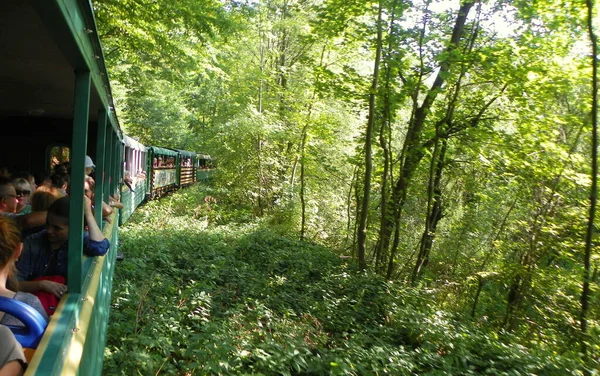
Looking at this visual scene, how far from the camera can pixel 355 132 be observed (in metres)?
18.2

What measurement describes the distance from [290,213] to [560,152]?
32.7 ft

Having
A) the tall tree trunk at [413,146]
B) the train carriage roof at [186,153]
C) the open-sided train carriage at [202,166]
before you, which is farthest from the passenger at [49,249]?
the open-sided train carriage at [202,166]

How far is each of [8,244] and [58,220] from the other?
925 mm

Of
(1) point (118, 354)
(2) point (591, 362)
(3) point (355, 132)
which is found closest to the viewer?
(1) point (118, 354)

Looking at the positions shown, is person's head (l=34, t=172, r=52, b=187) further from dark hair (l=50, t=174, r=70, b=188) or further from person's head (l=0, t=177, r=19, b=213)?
person's head (l=0, t=177, r=19, b=213)

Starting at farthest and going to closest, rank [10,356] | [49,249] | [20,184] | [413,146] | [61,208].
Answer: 1. [413,146]
2. [20,184]
3. [49,249]
4. [61,208]
5. [10,356]

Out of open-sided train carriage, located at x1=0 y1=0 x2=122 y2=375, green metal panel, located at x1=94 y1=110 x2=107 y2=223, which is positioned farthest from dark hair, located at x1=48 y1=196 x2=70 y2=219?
green metal panel, located at x1=94 y1=110 x2=107 y2=223

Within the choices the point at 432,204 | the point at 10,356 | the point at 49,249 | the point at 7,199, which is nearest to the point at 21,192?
the point at 7,199

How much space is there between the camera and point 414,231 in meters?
15.5

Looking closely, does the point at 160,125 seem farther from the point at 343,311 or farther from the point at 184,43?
the point at 343,311

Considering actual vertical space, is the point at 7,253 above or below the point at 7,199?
above

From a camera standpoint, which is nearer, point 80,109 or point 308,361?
point 80,109

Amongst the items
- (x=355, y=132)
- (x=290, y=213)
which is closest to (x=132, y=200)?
(x=290, y=213)

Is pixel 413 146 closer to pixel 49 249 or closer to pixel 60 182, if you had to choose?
pixel 60 182
